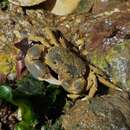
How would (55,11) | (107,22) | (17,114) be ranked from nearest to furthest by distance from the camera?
(17,114) < (107,22) < (55,11)

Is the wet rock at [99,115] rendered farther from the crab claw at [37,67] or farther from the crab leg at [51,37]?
the crab leg at [51,37]

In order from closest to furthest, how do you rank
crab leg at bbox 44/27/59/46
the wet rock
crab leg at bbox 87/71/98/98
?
the wet rock, crab leg at bbox 87/71/98/98, crab leg at bbox 44/27/59/46

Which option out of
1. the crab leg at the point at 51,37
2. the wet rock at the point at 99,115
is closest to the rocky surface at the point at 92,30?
the crab leg at the point at 51,37

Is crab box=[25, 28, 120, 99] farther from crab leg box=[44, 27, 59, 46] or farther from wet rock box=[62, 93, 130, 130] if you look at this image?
wet rock box=[62, 93, 130, 130]

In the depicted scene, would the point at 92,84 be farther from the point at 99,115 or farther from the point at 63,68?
the point at 99,115

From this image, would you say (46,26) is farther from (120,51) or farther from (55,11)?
(120,51)

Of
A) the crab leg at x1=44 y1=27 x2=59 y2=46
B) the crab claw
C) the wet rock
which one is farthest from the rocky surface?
the wet rock

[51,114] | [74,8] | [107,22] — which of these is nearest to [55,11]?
[74,8]
